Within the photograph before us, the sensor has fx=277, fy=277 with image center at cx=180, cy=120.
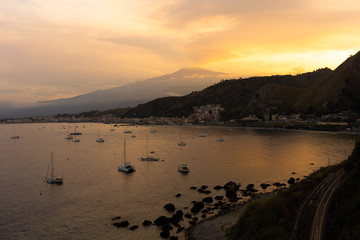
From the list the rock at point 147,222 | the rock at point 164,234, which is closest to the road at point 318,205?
the rock at point 164,234

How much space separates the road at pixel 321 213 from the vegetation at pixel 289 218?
0.36 metres

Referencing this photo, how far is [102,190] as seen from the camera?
113 ft

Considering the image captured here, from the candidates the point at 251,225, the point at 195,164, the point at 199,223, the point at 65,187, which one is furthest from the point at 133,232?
the point at 195,164

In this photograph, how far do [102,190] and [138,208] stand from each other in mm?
8988

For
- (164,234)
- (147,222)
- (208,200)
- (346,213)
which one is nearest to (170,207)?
(147,222)

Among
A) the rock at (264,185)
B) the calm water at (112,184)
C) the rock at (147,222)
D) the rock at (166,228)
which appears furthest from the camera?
the rock at (264,185)

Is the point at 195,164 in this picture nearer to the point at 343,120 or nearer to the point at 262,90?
the point at 343,120

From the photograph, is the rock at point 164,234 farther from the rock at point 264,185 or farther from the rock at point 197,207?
the rock at point 264,185

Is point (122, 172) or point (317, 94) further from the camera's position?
point (317, 94)

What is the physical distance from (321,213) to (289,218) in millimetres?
2075

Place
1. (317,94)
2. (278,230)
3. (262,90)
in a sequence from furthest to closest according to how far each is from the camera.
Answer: (262,90) < (317,94) < (278,230)

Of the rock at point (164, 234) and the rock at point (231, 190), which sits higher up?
the rock at point (231, 190)

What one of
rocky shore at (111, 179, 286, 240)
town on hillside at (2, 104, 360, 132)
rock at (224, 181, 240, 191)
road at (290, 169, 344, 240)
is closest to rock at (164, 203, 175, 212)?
rocky shore at (111, 179, 286, 240)

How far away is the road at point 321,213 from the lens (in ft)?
46.5
